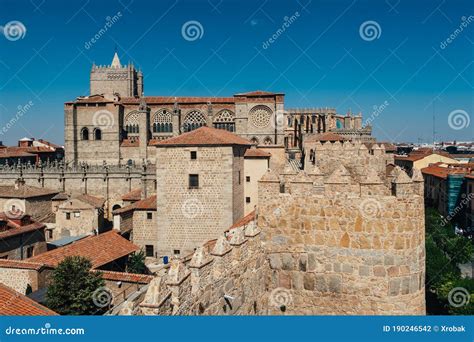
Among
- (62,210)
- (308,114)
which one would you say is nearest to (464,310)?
(62,210)

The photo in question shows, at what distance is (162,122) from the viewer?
5069cm

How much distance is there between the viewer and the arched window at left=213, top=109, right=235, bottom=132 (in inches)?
1948

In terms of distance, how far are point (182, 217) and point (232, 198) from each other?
2755mm

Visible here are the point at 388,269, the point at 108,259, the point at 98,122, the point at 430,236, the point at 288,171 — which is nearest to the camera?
the point at 388,269

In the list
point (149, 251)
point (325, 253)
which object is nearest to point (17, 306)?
point (325, 253)

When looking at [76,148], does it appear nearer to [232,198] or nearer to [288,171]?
[232,198]

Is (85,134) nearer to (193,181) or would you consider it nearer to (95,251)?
(193,181)

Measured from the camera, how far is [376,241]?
6.21 m
